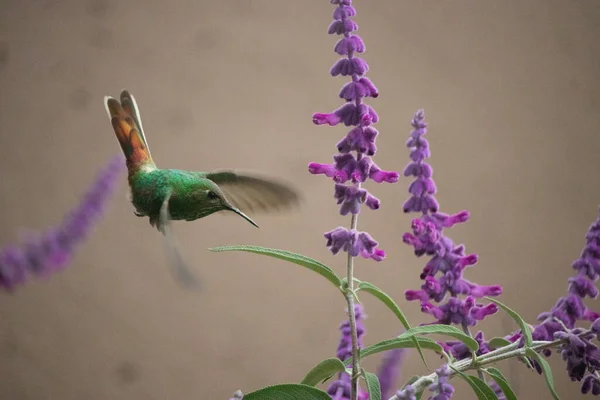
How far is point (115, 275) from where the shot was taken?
4.43 feet

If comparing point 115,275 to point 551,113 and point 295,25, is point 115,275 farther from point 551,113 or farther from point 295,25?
point 551,113

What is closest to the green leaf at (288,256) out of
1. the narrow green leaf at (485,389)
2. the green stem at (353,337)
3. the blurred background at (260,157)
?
the green stem at (353,337)

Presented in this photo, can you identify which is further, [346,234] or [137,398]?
[137,398]

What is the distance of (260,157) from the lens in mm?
1388

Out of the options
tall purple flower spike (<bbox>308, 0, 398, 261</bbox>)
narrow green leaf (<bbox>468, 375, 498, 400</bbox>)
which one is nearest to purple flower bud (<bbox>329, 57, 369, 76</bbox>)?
tall purple flower spike (<bbox>308, 0, 398, 261</bbox>)

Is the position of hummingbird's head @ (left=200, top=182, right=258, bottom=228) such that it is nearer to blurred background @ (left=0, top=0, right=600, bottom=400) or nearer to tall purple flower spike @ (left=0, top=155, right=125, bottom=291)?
tall purple flower spike @ (left=0, top=155, right=125, bottom=291)

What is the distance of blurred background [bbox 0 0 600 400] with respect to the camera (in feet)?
4.32

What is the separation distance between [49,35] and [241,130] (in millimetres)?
427

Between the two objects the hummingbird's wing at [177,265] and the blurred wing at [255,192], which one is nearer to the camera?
the hummingbird's wing at [177,265]

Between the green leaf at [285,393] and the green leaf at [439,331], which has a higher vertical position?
the green leaf at [439,331]

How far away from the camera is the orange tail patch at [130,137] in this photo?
0.51m

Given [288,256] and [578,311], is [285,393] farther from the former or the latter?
[578,311]

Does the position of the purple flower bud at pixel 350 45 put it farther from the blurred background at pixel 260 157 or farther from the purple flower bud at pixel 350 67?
the blurred background at pixel 260 157

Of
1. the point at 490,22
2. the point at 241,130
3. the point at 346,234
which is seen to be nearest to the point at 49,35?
the point at 241,130
